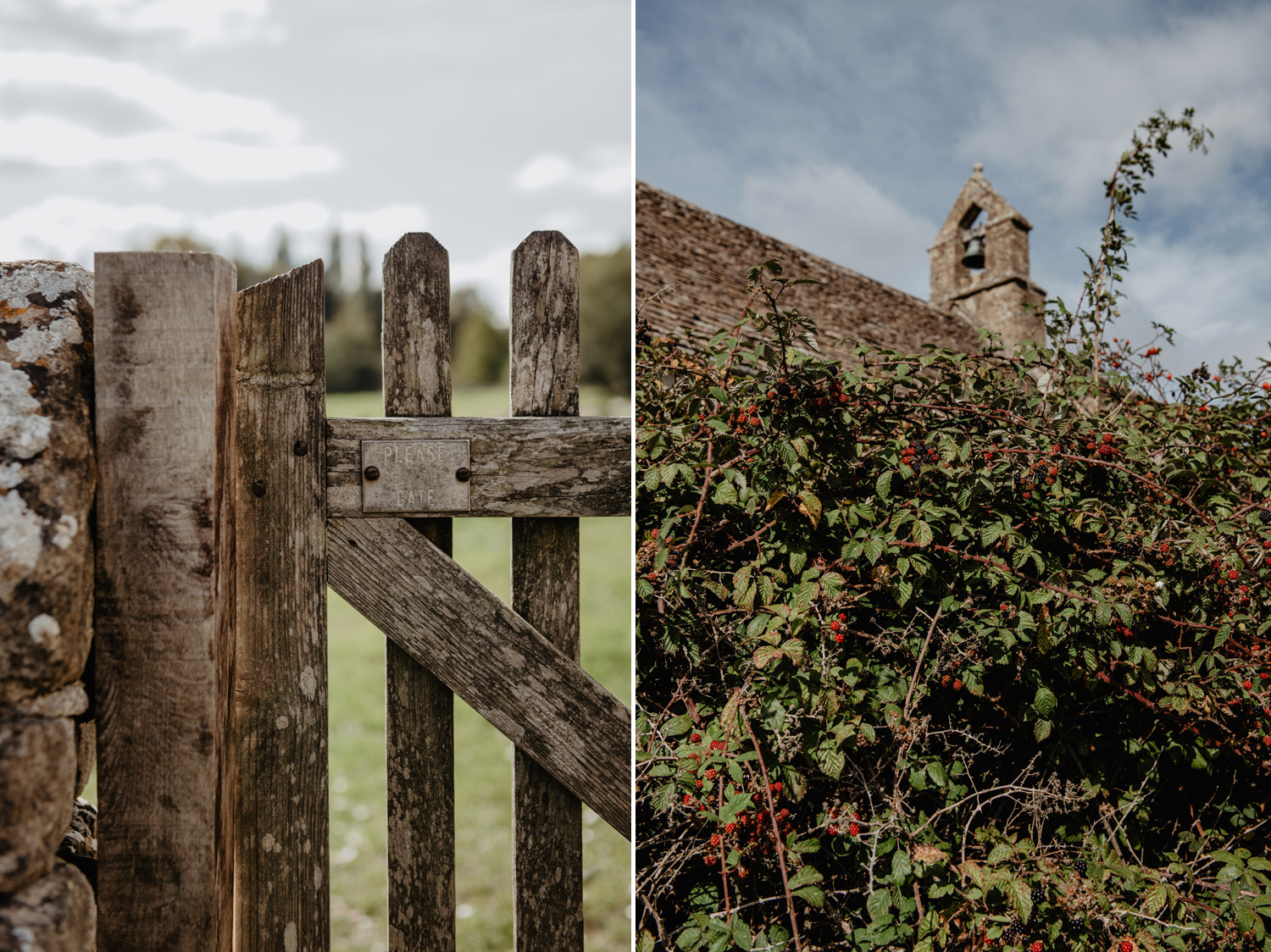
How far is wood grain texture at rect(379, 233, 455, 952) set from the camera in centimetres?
122

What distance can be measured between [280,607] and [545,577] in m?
0.43

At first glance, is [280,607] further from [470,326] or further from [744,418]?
[470,326]

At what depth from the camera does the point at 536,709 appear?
124cm

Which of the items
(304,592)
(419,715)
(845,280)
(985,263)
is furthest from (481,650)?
(985,263)

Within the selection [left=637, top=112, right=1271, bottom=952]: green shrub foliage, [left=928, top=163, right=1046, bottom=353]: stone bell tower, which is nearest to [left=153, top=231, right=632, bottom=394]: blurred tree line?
[left=928, top=163, right=1046, bottom=353]: stone bell tower

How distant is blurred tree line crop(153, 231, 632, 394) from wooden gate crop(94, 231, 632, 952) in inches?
635

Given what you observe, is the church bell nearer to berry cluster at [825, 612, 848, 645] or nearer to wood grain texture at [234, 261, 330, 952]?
berry cluster at [825, 612, 848, 645]

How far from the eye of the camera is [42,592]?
90cm

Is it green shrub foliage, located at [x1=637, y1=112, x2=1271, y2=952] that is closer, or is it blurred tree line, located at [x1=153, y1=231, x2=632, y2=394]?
green shrub foliage, located at [x1=637, y1=112, x2=1271, y2=952]

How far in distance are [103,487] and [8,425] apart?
0.14m

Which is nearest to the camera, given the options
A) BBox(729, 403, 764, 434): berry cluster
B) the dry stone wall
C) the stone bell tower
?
the dry stone wall

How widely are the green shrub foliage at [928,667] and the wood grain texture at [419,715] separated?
40cm

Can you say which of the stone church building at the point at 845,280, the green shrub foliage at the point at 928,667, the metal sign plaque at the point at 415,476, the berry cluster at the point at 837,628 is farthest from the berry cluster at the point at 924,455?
the metal sign plaque at the point at 415,476

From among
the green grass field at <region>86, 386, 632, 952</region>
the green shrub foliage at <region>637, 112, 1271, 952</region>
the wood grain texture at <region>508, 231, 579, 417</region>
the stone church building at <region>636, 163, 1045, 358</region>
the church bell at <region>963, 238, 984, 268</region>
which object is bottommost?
the green grass field at <region>86, 386, 632, 952</region>
